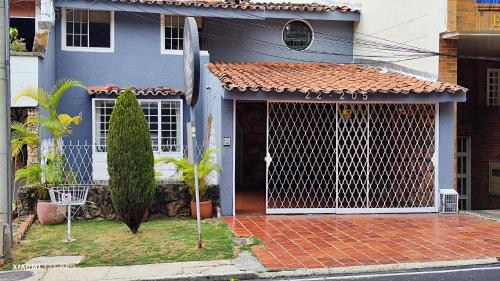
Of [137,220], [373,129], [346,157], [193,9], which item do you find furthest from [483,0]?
[137,220]

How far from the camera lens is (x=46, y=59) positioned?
1338cm

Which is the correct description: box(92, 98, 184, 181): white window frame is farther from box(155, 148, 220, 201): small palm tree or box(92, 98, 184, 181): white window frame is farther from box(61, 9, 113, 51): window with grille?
box(155, 148, 220, 201): small palm tree

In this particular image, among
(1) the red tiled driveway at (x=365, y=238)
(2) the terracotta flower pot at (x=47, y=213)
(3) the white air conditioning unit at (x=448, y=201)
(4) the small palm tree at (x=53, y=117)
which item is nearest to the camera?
(1) the red tiled driveway at (x=365, y=238)

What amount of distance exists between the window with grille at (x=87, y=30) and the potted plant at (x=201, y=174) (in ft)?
17.0

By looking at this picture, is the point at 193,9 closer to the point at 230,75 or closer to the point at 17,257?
the point at 230,75

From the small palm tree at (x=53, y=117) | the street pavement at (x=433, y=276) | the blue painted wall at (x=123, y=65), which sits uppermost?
the blue painted wall at (x=123, y=65)

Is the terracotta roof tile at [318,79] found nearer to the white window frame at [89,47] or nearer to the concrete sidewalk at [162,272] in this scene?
the white window frame at [89,47]

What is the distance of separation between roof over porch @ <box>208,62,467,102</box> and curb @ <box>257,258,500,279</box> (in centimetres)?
451

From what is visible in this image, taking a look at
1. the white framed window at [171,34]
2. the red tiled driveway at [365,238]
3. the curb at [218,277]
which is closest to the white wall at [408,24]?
the red tiled driveway at [365,238]

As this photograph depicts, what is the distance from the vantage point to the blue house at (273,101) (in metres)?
11.9

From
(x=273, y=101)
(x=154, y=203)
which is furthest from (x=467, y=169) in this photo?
(x=154, y=203)

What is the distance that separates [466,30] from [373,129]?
115 inches

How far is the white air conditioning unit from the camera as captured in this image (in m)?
12.2

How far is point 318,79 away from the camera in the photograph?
1294 centimetres
